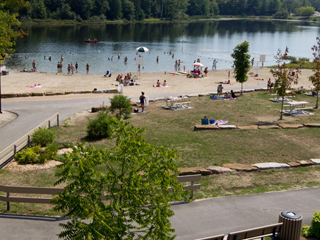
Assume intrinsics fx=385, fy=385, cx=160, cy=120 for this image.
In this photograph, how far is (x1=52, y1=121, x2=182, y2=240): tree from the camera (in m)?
5.93

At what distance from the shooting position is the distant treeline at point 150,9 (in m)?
115

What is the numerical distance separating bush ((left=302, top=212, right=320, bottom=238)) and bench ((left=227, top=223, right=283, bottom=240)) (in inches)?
Answer: 30.8

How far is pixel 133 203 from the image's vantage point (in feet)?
20.8

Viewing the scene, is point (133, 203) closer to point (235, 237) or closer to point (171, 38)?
point (235, 237)

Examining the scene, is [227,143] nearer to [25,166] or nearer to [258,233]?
[25,166]

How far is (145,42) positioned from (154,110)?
64118 mm

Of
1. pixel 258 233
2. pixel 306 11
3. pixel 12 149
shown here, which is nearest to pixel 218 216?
pixel 258 233

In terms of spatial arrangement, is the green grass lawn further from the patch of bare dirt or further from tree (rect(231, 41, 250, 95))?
tree (rect(231, 41, 250, 95))

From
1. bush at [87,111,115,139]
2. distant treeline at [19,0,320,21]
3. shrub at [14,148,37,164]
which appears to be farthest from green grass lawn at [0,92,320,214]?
distant treeline at [19,0,320,21]

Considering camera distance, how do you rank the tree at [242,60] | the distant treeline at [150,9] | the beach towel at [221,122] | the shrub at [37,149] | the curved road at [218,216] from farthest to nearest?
the distant treeline at [150,9] → the tree at [242,60] → the beach towel at [221,122] → the shrub at [37,149] → the curved road at [218,216]

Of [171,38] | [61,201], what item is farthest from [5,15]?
[171,38]

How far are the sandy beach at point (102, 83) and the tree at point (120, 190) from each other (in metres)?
25.3

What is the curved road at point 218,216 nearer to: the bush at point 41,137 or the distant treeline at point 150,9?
the bush at point 41,137

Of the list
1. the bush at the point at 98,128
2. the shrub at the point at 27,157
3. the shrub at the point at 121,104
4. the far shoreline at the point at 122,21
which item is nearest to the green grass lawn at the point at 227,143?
the bush at the point at 98,128
